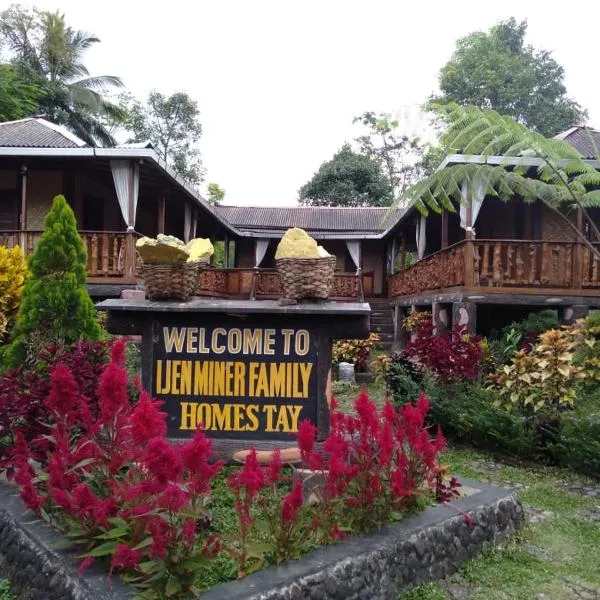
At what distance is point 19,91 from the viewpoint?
21.1 meters

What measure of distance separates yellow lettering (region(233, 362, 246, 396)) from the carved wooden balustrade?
7.48m

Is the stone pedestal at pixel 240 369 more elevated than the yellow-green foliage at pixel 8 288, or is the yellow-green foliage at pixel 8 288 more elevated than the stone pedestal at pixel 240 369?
the yellow-green foliage at pixel 8 288

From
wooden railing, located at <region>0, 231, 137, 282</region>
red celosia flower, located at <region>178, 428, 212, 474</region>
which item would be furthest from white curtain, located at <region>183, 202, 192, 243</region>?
red celosia flower, located at <region>178, 428, 212, 474</region>

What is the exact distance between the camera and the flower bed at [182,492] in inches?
90.5

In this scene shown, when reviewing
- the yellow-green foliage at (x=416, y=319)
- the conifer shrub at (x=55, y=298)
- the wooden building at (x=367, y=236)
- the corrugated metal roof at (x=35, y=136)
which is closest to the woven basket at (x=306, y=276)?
the conifer shrub at (x=55, y=298)

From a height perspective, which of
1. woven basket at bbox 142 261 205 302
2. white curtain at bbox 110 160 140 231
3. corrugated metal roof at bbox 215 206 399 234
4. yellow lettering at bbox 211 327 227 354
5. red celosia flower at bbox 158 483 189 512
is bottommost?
red celosia flower at bbox 158 483 189 512

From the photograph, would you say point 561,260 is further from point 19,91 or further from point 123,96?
point 123,96

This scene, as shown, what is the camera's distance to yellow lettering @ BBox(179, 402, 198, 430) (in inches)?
169

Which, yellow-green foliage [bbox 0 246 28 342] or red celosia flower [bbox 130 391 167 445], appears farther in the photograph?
yellow-green foliage [bbox 0 246 28 342]

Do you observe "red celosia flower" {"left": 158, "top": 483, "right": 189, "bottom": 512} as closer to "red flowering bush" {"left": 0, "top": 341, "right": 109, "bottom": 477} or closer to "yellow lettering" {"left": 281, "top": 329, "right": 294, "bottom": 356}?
"red flowering bush" {"left": 0, "top": 341, "right": 109, "bottom": 477}

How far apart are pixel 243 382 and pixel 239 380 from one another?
34mm

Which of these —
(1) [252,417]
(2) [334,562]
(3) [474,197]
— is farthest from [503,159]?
(2) [334,562]

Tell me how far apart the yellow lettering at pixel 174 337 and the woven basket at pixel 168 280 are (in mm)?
244

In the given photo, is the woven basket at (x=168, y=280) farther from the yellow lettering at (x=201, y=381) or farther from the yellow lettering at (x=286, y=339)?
the yellow lettering at (x=286, y=339)
